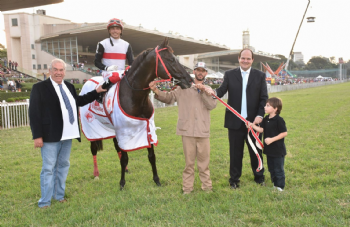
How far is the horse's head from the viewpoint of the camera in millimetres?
3588

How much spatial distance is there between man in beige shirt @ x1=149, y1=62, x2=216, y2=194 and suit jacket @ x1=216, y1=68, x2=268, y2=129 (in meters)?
0.49

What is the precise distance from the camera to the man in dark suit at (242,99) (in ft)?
13.8

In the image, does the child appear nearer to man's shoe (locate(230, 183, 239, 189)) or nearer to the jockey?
man's shoe (locate(230, 183, 239, 189))

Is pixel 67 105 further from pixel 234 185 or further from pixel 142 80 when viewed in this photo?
pixel 234 185

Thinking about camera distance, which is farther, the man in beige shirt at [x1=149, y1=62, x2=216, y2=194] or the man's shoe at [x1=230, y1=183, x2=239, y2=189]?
the man's shoe at [x1=230, y1=183, x2=239, y2=189]

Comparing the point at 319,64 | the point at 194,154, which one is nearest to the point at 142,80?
the point at 194,154

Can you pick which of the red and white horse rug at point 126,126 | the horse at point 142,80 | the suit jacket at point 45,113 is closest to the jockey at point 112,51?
the red and white horse rug at point 126,126

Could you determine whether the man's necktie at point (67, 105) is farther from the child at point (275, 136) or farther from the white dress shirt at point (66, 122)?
the child at point (275, 136)

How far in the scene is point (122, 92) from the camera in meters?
4.28

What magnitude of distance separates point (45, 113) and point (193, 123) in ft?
6.76

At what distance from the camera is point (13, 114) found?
36.8 feet

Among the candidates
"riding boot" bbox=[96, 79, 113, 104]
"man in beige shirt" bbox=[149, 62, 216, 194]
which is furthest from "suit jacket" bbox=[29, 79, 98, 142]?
"man in beige shirt" bbox=[149, 62, 216, 194]

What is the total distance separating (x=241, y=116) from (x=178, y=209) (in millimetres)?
1585

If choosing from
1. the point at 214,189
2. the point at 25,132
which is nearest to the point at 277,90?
the point at 25,132
